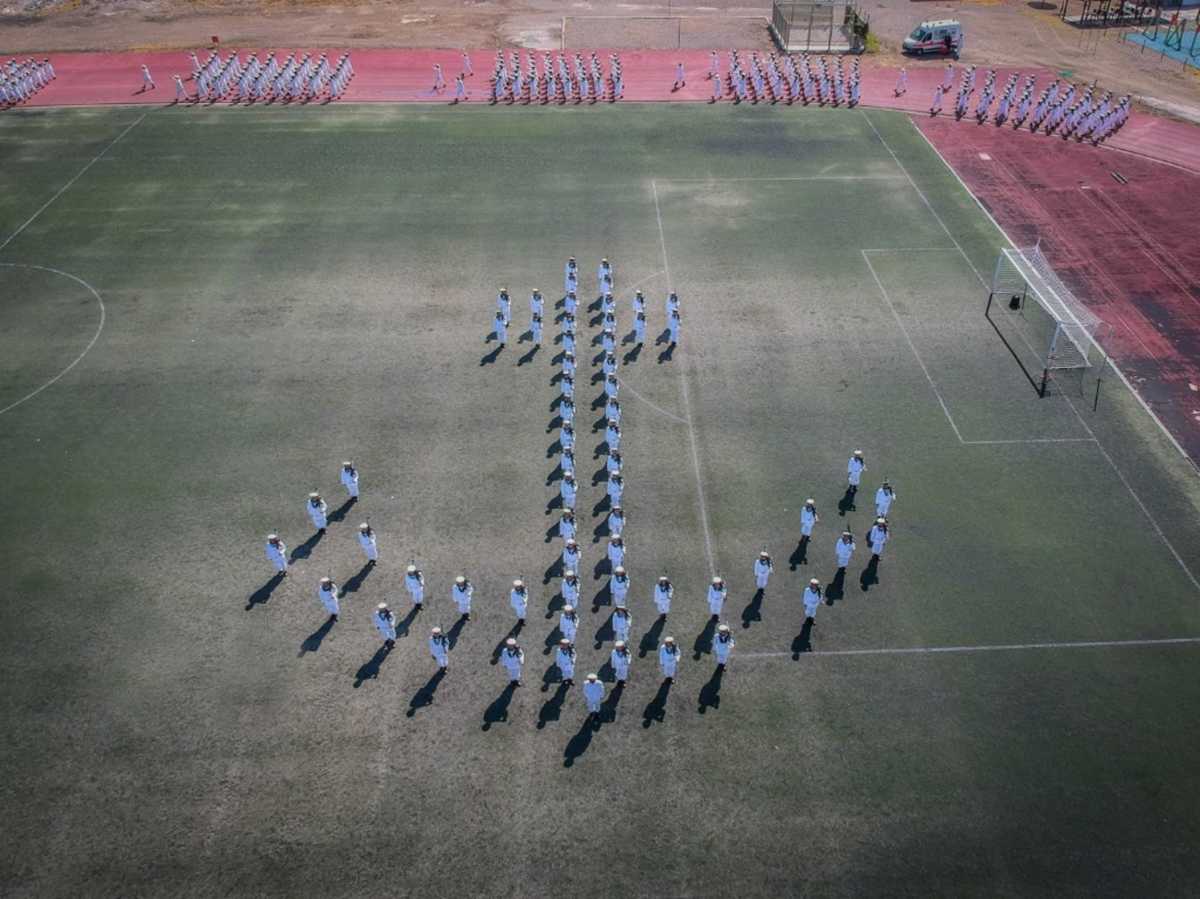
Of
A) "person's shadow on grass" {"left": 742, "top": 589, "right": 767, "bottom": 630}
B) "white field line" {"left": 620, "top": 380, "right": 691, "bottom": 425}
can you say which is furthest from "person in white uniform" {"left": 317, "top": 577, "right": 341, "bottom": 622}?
"white field line" {"left": 620, "top": 380, "right": 691, "bottom": 425}

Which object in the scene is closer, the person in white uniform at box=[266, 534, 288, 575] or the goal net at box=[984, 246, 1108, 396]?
the person in white uniform at box=[266, 534, 288, 575]

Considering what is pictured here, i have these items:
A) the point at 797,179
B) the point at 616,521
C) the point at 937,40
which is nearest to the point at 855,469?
the point at 616,521

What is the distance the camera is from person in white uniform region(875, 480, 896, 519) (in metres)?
23.8

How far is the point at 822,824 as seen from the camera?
17.7m

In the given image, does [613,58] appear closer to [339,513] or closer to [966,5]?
[966,5]

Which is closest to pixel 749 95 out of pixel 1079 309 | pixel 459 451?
pixel 1079 309

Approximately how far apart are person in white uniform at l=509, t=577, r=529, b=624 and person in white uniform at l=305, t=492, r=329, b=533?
5.80m

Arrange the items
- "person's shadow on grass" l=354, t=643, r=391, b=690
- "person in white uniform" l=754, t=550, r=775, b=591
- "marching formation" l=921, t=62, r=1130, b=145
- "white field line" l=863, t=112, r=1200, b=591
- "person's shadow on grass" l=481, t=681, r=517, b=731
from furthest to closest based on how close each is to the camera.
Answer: "marching formation" l=921, t=62, r=1130, b=145, "white field line" l=863, t=112, r=1200, b=591, "person in white uniform" l=754, t=550, r=775, b=591, "person's shadow on grass" l=354, t=643, r=391, b=690, "person's shadow on grass" l=481, t=681, r=517, b=731

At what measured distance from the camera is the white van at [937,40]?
178 ft

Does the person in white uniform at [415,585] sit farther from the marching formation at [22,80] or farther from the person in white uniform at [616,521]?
the marching formation at [22,80]

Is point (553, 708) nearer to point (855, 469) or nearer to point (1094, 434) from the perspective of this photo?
point (855, 469)

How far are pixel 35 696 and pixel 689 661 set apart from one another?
1455cm

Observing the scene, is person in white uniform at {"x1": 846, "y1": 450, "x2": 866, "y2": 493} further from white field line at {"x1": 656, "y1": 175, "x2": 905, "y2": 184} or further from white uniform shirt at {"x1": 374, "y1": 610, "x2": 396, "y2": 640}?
white field line at {"x1": 656, "y1": 175, "x2": 905, "y2": 184}

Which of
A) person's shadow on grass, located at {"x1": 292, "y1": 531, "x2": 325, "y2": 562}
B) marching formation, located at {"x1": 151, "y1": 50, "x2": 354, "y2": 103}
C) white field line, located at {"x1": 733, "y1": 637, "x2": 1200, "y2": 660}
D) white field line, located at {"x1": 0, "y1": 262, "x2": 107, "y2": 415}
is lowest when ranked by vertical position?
white field line, located at {"x1": 733, "y1": 637, "x2": 1200, "y2": 660}
